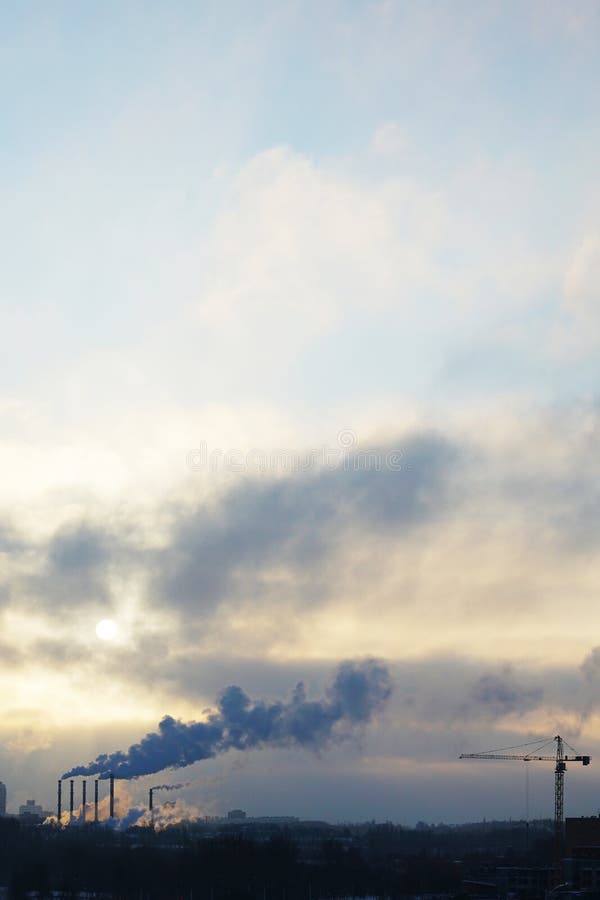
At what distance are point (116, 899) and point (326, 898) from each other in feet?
117

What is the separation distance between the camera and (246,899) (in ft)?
555

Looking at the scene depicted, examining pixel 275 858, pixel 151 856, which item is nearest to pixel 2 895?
pixel 151 856

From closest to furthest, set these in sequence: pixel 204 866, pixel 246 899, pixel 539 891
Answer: pixel 246 899
pixel 204 866
pixel 539 891

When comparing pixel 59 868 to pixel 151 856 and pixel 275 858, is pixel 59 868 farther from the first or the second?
pixel 275 858

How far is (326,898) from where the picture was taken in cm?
18512

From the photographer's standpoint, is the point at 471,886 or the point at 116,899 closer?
Answer: the point at 116,899

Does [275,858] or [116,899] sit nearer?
[116,899]

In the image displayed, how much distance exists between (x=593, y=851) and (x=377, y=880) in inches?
1544

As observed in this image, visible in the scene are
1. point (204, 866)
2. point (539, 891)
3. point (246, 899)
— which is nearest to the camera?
point (246, 899)

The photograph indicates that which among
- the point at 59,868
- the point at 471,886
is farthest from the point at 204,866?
the point at 471,886

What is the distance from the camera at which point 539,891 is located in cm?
19562

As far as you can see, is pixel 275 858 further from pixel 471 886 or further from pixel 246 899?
pixel 471 886

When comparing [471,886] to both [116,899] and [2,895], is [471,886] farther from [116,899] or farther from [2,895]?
[2,895]

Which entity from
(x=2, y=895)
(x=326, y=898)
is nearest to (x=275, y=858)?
(x=326, y=898)
